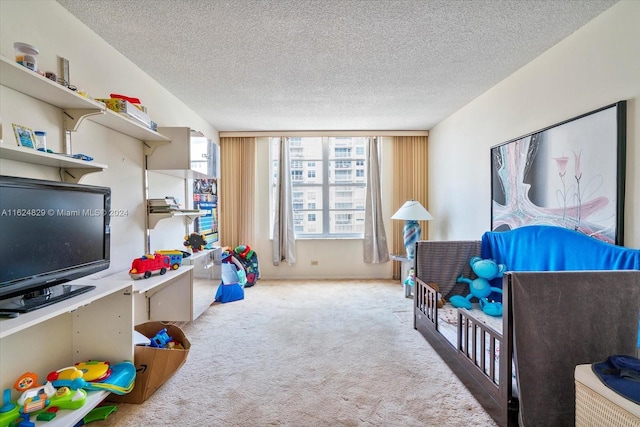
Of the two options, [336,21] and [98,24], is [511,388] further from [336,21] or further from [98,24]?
[98,24]

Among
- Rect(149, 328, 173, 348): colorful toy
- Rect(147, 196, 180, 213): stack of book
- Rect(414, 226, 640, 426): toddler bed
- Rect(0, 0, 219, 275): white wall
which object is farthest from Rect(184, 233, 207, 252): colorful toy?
Rect(414, 226, 640, 426): toddler bed

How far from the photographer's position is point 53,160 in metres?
1.42

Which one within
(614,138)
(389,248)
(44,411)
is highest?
(614,138)

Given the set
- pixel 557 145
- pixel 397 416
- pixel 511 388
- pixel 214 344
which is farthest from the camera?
pixel 214 344

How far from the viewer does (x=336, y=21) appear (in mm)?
1811

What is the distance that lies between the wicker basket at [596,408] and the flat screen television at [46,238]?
2262mm

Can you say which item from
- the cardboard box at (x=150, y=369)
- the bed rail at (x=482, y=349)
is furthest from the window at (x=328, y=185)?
the cardboard box at (x=150, y=369)

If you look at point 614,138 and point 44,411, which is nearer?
point 44,411

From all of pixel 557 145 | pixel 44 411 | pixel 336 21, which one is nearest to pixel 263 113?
pixel 336 21

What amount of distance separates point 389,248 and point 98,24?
13.7 ft

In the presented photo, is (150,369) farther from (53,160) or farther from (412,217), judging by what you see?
(412,217)

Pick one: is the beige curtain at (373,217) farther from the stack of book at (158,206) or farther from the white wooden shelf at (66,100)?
the white wooden shelf at (66,100)

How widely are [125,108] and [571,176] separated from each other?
301 centimetres

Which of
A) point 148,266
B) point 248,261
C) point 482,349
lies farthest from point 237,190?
point 482,349
